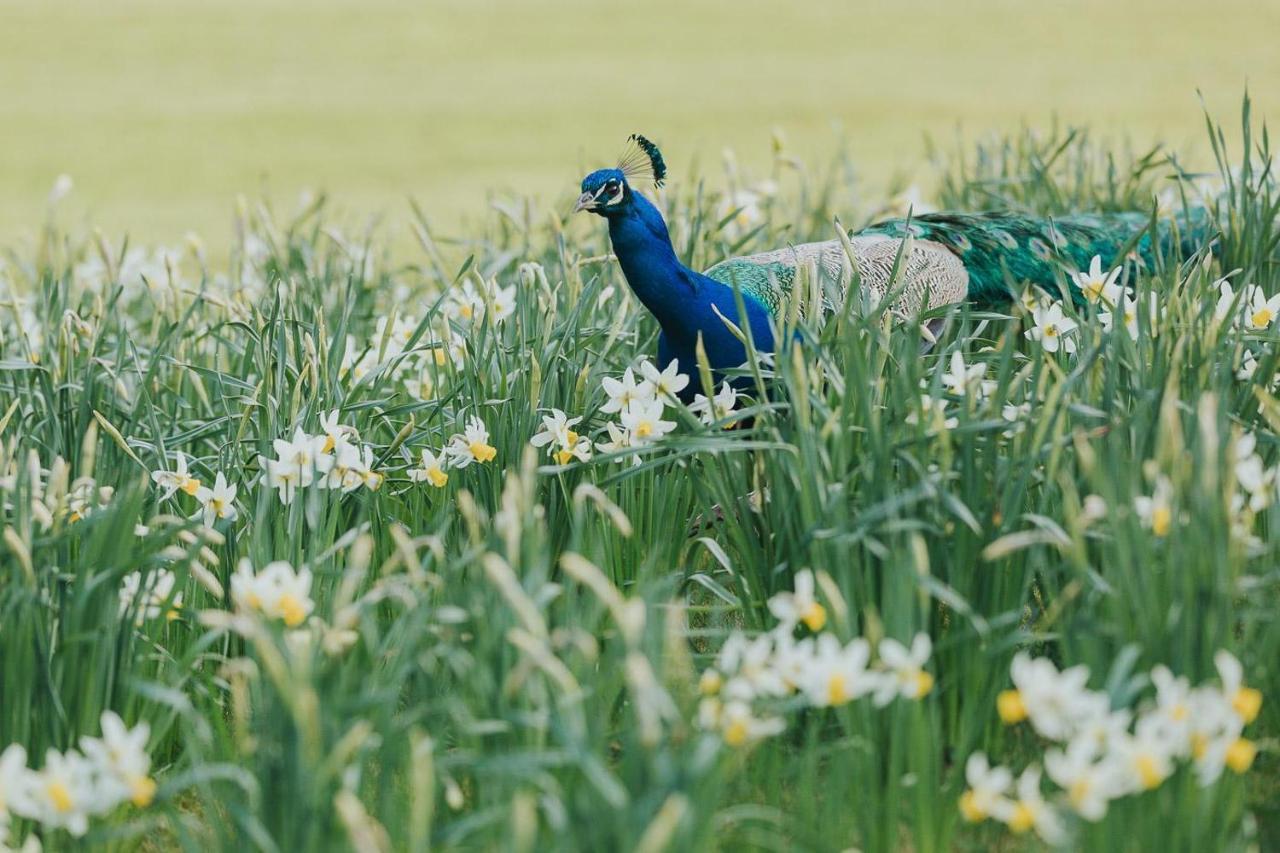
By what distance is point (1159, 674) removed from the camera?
210 cm

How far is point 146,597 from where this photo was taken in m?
2.72

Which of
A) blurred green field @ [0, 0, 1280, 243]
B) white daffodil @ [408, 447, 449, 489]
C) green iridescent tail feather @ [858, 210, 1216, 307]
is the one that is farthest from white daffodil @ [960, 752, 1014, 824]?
blurred green field @ [0, 0, 1280, 243]

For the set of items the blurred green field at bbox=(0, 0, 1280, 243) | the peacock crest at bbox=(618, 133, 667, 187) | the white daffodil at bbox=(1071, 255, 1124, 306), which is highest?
the blurred green field at bbox=(0, 0, 1280, 243)

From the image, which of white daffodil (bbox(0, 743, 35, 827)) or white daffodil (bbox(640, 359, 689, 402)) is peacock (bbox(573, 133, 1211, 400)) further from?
white daffodil (bbox(0, 743, 35, 827))

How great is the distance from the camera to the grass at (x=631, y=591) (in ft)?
7.06

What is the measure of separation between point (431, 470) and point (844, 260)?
4.90 ft

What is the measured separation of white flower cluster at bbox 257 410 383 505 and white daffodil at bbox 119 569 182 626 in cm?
28

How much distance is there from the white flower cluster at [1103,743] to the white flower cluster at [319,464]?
1.35 metres

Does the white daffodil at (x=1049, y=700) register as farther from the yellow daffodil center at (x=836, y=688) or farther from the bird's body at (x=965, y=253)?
the bird's body at (x=965, y=253)

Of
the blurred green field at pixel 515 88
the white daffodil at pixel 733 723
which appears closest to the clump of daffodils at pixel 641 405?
the white daffodil at pixel 733 723

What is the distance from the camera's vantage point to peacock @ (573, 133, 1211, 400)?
3596mm

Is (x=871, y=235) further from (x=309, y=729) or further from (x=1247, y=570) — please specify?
(x=309, y=729)

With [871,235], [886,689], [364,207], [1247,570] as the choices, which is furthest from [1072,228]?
[364,207]

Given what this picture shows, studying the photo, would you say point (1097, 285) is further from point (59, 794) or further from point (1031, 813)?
point (59, 794)
